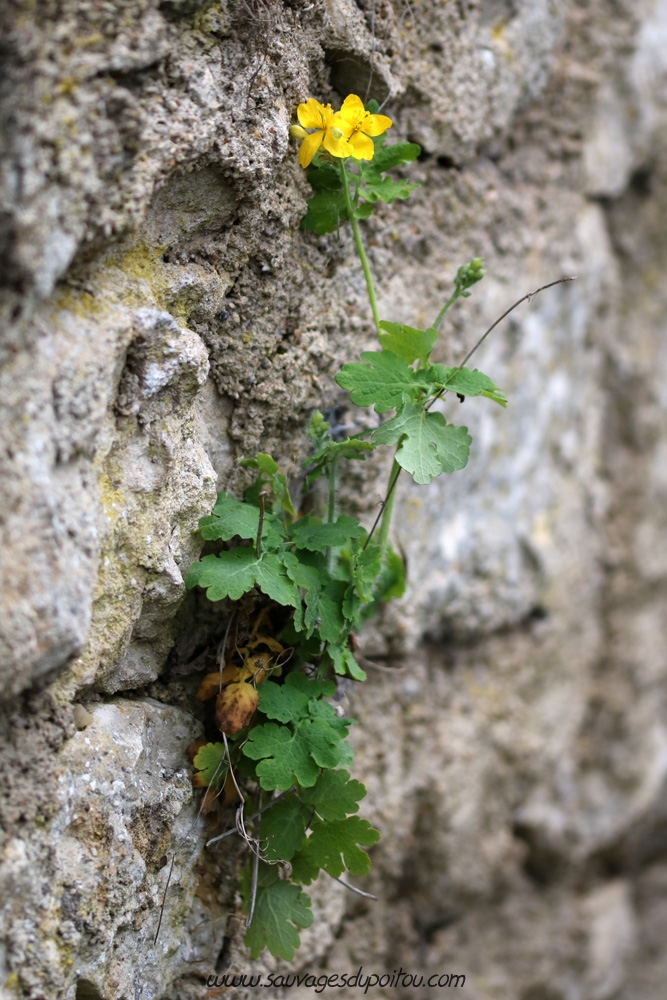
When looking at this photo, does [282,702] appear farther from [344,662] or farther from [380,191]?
[380,191]

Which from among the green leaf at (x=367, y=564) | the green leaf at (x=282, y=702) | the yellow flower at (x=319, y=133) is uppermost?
the yellow flower at (x=319, y=133)

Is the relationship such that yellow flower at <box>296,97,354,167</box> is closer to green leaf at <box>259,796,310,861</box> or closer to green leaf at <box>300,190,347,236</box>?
green leaf at <box>300,190,347,236</box>

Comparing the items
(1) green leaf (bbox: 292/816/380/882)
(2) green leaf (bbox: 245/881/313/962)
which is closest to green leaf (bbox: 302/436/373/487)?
(1) green leaf (bbox: 292/816/380/882)

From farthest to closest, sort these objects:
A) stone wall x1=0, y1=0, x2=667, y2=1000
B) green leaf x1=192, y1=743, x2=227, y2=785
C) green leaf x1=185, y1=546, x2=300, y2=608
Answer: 1. green leaf x1=192, y1=743, x2=227, y2=785
2. green leaf x1=185, y1=546, x2=300, y2=608
3. stone wall x1=0, y1=0, x2=667, y2=1000

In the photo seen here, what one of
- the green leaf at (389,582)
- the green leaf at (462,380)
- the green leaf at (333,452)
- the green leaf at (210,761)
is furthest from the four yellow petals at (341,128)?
the green leaf at (210,761)

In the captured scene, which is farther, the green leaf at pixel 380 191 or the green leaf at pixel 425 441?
the green leaf at pixel 380 191

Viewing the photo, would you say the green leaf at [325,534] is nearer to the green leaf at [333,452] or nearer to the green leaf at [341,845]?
the green leaf at [333,452]
